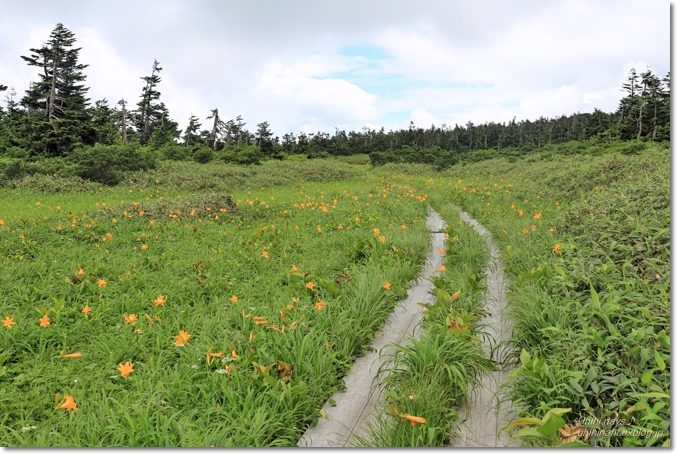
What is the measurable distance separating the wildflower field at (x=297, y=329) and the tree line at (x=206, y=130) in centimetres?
173

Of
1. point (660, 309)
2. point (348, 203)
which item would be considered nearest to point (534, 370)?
point (660, 309)

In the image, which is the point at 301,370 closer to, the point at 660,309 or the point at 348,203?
the point at 660,309

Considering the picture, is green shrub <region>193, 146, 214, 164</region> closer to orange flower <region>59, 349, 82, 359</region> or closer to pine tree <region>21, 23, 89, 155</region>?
pine tree <region>21, 23, 89, 155</region>

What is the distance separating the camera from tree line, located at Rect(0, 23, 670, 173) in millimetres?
13969

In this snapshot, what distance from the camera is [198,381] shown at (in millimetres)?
2371

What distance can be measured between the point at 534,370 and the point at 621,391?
382 mm

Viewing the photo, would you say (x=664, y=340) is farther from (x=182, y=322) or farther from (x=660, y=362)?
(x=182, y=322)

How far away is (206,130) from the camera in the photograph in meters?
32.8

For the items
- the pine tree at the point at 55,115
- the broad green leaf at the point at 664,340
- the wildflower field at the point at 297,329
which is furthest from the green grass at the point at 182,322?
the pine tree at the point at 55,115

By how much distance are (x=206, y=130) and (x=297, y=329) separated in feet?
109

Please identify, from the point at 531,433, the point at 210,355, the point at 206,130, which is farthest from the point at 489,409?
the point at 206,130

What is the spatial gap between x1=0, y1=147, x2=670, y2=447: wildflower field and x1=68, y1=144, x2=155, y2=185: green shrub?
686cm

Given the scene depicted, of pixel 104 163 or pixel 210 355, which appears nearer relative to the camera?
pixel 210 355

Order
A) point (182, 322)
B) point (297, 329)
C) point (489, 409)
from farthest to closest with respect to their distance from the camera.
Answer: point (182, 322) → point (297, 329) → point (489, 409)
